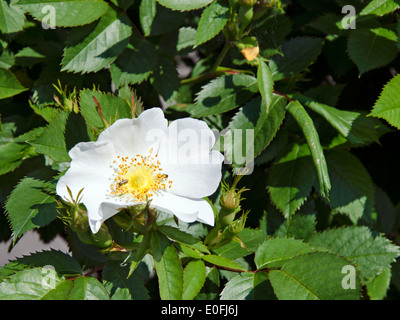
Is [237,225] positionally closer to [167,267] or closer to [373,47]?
[167,267]

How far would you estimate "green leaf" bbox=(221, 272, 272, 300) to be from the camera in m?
1.21

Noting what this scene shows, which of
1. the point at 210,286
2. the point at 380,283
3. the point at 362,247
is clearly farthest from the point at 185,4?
the point at 380,283

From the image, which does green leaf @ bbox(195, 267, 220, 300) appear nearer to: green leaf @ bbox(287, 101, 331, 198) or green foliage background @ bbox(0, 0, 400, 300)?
green foliage background @ bbox(0, 0, 400, 300)

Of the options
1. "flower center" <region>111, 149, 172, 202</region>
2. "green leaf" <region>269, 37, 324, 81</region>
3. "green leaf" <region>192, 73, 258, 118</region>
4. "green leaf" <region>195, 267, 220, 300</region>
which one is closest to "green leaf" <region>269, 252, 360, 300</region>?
"green leaf" <region>195, 267, 220, 300</region>

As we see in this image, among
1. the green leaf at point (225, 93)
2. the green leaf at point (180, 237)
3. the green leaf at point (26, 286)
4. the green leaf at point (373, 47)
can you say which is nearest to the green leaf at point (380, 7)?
the green leaf at point (373, 47)

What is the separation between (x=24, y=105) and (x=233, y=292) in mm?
937

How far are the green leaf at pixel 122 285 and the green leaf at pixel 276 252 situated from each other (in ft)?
1.02

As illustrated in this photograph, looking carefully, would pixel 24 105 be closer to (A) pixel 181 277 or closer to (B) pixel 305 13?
(A) pixel 181 277

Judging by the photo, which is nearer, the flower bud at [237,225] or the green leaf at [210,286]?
the flower bud at [237,225]

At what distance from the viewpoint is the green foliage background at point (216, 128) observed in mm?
1180

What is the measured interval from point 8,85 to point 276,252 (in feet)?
3.04

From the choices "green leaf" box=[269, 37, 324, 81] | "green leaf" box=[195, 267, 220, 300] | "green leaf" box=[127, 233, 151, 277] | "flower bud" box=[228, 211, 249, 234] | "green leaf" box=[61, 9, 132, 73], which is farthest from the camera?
"green leaf" box=[269, 37, 324, 81]

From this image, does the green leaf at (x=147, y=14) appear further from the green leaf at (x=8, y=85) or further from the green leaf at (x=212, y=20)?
the green leaf at (x=8, y=85)

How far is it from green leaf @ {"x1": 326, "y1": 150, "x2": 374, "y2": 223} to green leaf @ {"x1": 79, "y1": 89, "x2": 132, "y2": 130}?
680 mm
